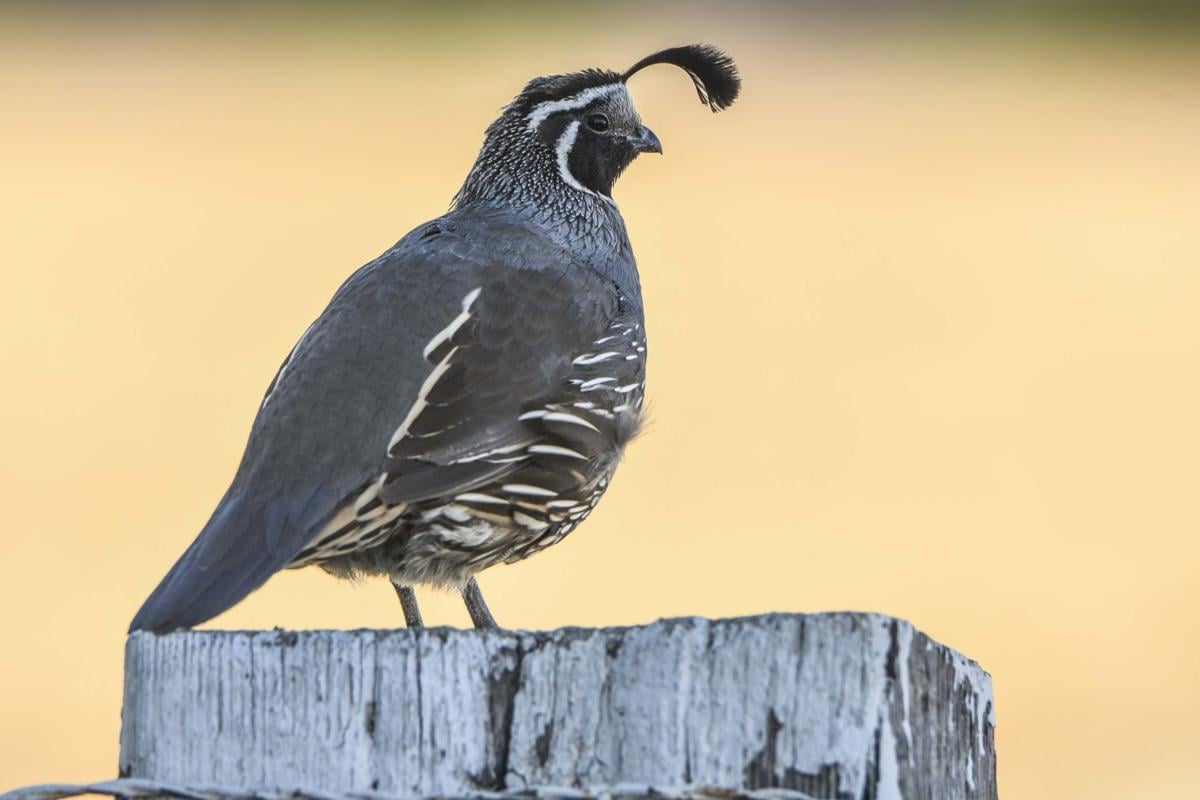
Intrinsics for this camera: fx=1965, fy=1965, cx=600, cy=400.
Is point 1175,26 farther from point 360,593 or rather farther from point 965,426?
point 360,593

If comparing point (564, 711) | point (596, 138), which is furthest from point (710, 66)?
point (564, 711)

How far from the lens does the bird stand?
12.3ft

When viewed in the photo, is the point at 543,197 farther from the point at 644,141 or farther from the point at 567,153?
the point at 644,141

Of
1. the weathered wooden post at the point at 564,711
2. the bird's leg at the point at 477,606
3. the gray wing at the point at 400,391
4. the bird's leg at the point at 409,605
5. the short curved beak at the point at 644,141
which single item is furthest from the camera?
the short curved beak at the point at 644,141

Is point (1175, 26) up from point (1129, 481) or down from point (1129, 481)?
up

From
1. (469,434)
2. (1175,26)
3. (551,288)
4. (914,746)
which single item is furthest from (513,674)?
(1175,26)

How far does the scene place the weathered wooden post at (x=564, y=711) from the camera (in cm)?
266

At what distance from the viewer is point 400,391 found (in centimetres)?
400

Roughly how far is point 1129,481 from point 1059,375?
0.77 meters

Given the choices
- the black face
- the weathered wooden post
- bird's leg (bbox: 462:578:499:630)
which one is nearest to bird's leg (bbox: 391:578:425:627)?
bird's leg (bbox: 462:578:499:630)

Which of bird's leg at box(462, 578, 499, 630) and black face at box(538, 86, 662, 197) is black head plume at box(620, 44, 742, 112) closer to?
black face at box(538, 86, 662, 197)

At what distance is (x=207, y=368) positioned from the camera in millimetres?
9008

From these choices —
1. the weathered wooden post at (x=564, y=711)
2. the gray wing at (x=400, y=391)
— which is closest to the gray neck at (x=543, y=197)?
the gray wing at (x=400, y=391)

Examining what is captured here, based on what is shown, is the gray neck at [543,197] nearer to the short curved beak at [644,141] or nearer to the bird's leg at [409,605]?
the short curved beak at [644,141]
